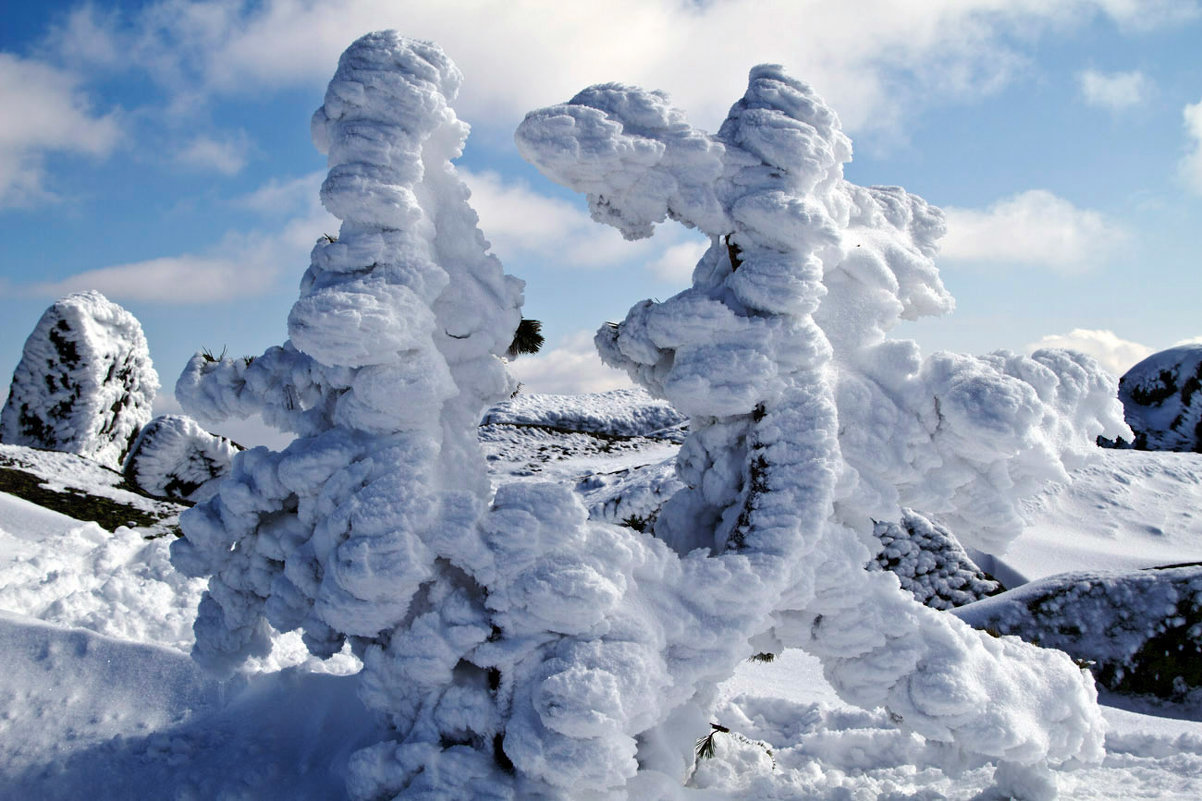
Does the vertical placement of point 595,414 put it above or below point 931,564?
above

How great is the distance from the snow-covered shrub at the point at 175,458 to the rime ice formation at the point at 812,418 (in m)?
7.80

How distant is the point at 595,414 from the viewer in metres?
14.5

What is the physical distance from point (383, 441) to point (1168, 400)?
13302mm

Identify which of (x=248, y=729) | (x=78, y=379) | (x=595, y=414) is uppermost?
(x=595, y=414)

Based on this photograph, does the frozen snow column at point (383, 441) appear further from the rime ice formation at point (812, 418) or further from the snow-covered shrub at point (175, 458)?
the snow-covered shrub at point (175, 458)

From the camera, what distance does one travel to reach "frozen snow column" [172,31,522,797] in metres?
2.61

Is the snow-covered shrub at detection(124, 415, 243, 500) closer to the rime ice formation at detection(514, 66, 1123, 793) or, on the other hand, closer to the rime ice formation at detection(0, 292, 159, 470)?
the rime ice formation at detection(0, 292, 159, 470)

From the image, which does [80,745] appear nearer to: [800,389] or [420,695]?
[420,695]

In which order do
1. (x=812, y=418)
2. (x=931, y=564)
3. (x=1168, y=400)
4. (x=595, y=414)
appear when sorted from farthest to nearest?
1. (x=595, y=414)
2. (x=1168, y=400)
3. (x=931, y=564)
4. (x=812, y=418)

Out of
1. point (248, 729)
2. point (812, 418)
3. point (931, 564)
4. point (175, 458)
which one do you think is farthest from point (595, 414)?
point (812, 418)

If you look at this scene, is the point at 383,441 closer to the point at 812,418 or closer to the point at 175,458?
the point at 812,418

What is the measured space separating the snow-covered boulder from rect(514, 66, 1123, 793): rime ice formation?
1087 centimetres

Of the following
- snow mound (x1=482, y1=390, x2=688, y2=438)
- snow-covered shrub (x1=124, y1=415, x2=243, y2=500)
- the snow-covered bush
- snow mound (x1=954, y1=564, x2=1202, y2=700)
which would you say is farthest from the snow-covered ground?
snow mound (x1=482, y1=390, x2=688, y2=438)

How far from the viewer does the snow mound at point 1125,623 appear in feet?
17.7
